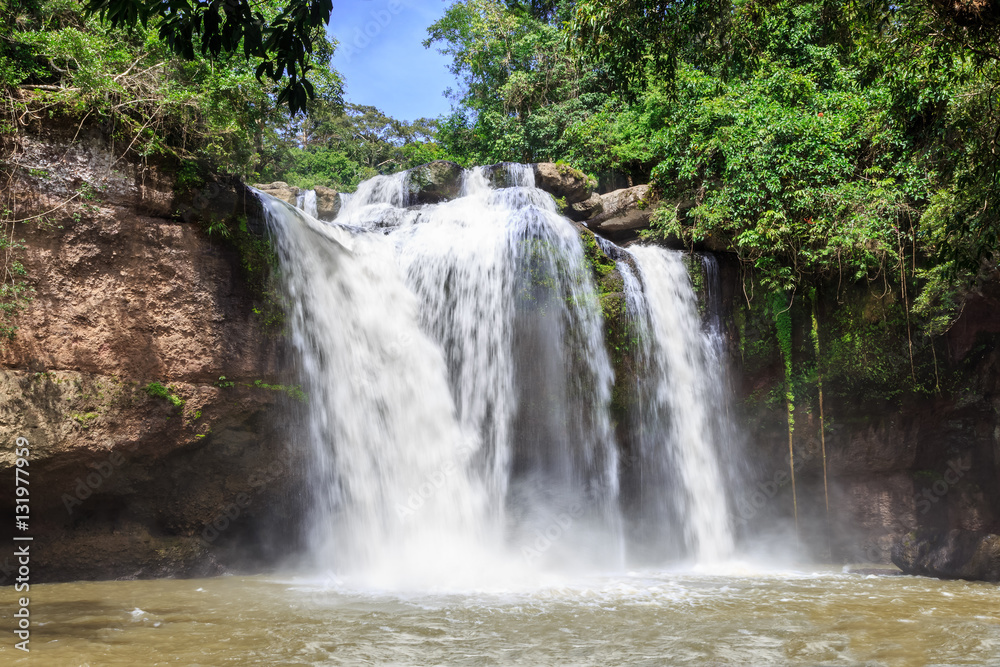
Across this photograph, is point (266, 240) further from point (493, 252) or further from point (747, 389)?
point (747, 389)

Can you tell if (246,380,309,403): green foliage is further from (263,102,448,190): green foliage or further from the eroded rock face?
(263,102,448,190): green foliage

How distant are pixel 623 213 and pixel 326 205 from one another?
755 centimetres

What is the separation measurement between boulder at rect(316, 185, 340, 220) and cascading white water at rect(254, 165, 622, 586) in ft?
19.3

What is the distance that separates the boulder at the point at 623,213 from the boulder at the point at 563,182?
0.87 m

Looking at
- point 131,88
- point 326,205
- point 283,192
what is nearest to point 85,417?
point 131,88

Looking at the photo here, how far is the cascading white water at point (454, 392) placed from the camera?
9.40m

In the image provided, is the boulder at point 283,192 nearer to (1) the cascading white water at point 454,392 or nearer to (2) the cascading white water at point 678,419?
(1) the cascading white water at point 454,392

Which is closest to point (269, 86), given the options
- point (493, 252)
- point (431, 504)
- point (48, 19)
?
point (48, 19)

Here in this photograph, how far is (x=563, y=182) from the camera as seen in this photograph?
583 inches

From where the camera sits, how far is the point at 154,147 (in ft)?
27.2

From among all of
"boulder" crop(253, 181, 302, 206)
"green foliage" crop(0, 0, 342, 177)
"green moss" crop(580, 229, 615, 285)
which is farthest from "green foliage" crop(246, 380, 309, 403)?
"boulder" crop(253, 181, 302, 206)

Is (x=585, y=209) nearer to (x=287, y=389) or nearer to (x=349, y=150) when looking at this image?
(x=287, y=389)

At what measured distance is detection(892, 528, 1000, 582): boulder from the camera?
356 inches

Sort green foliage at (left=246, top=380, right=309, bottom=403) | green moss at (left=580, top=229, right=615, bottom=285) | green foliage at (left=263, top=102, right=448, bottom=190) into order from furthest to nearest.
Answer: green foliage at (left=263, top=102, right=448, bottom=190) → green moss at (left=580, top=229, right=615, bottom=285) → green foliage at (left=246, top=380, right=309, bottom=403)
